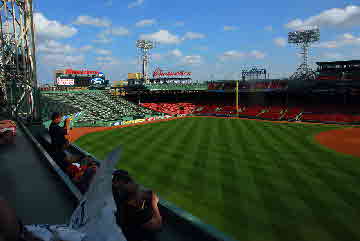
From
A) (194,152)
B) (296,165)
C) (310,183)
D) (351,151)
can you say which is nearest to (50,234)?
(310,183)

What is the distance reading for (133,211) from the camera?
3168 mm

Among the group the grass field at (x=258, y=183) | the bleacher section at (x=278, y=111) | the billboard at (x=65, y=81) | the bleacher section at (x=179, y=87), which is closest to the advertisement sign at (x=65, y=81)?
the billboard at (x=65, y=81)

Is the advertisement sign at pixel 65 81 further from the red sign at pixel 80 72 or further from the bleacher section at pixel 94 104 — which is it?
the bleacher section at pixel 94 104

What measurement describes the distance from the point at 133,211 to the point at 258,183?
374 inches

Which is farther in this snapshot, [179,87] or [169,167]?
[179,87]

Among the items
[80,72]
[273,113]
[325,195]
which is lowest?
[325,195]

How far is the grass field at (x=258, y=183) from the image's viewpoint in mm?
8023

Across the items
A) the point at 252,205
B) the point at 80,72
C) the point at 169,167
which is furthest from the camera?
the point at 80,72

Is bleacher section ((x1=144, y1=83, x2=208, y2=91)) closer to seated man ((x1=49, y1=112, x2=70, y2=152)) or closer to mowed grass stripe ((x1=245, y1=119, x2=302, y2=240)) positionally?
mowed grass stripe ((x1=245, y1=119, x2=302, y2=240))

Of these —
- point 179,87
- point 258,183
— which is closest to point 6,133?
point 258,183

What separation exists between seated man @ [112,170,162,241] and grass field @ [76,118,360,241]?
16.6 ft

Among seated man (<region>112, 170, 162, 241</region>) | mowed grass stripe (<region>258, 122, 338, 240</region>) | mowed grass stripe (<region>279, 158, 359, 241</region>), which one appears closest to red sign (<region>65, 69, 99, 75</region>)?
mowed grass stripe (<region>279, 158, 359, 241</region>)

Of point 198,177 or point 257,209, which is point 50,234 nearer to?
point 257,209

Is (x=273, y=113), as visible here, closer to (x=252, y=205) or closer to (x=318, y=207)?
(x=318, y=207)
